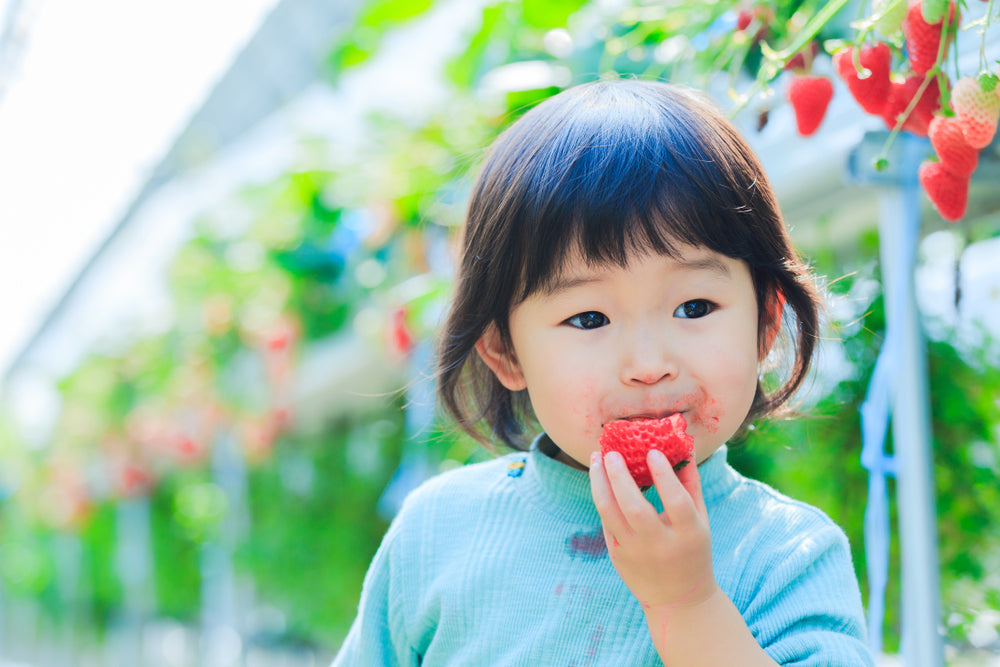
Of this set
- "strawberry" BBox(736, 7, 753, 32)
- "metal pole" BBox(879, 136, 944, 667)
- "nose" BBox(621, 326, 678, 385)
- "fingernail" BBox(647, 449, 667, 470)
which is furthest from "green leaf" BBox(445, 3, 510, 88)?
"fingernail" BBox(647, 449, 667, 470)

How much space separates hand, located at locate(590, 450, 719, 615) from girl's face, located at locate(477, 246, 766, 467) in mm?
79

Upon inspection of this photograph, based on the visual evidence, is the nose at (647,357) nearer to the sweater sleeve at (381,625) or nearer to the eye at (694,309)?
the eye at (694,309)

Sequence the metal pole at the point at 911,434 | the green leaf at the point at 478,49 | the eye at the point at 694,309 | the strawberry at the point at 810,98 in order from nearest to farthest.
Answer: the eye at the point at 694,309 < the strawberry at the point at 810,98 < the metal pole at the point at 911,434 < the green leaf at the point at 478,49

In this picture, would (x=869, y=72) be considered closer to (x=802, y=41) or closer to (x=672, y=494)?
(x=802, y=41)

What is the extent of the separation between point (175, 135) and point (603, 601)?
5.78 meters

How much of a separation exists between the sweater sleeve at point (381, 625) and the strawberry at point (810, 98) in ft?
2.22

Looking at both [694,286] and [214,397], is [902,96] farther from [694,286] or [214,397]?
[214,397]

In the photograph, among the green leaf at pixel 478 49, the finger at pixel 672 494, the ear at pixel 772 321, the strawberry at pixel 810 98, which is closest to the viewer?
the finger at pixel 672 494

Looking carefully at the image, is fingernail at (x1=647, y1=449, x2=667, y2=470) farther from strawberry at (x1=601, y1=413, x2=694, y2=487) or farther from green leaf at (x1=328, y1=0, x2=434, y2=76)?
green leaf at (x1=328, y1=0, x2=434, y2=76)

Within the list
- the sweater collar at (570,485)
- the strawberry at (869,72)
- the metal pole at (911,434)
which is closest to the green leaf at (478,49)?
the metal pole at (911,434)

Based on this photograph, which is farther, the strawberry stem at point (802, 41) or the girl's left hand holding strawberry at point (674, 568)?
the strawberry stem at point (802, 41)

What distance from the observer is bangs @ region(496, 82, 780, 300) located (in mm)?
861

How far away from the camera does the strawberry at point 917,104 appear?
3.17ft

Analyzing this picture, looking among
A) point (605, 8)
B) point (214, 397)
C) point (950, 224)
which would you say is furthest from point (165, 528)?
point (950, 224)
